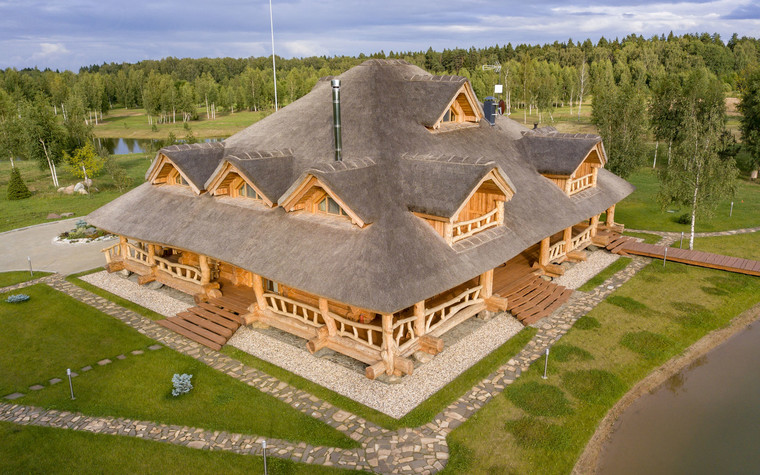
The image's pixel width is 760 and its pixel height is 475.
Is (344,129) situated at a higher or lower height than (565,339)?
higher

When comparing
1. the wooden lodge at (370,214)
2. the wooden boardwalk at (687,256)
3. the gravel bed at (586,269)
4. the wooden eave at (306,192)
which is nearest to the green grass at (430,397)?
the wooden lodge at (370,214)

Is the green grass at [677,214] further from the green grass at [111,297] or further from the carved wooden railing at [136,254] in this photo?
the carved wooden railing at [136,254]

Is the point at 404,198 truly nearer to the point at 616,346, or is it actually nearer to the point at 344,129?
the point at 344,129

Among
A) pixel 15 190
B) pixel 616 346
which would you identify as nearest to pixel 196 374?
pixel 616 346

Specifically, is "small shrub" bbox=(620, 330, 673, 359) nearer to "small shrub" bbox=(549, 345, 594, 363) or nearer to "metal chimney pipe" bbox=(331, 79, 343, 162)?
"small shrub" bbox=(549, 345, 594, 363)

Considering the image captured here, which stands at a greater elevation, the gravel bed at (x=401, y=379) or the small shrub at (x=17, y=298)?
the small shrub at (x=17, y=298)

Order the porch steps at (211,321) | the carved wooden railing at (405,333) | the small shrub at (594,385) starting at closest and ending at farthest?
the small shrub at (594,385)
the carved wooden railing at (405,333)
the porch steps at (211,321)

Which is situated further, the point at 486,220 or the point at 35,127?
the point at 35,127
